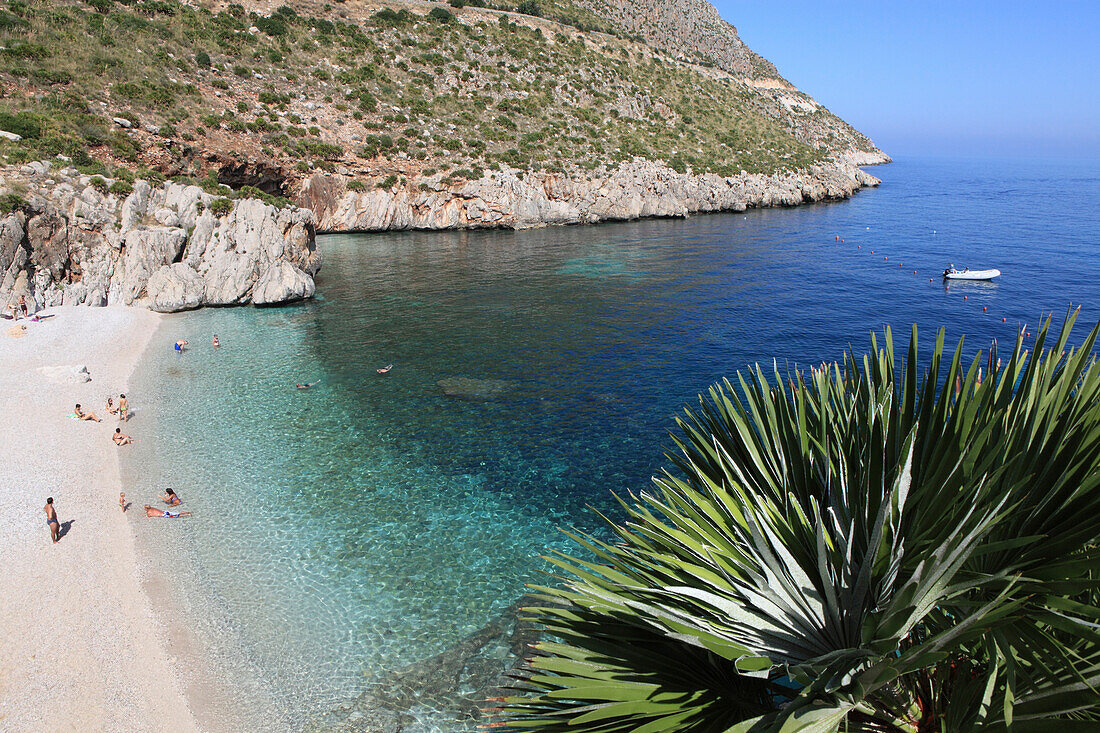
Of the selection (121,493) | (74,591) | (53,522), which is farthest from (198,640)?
(121,493)

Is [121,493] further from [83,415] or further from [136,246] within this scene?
[136,246]

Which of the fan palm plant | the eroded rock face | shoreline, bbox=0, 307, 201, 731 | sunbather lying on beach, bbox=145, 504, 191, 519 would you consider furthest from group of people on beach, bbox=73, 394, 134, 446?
the fan palm plant

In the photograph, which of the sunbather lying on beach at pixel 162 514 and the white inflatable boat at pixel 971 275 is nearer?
the sunbather lying on beach at pixel 162 514

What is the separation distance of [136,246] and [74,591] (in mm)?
26678

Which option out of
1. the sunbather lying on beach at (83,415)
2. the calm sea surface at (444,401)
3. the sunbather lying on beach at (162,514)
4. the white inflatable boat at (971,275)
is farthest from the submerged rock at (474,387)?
the white inflatable boat at (971,275)

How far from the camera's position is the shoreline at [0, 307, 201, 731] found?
9883mm

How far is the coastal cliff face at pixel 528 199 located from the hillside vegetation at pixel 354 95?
6.17 feet

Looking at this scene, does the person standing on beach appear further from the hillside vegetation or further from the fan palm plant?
the hillside vegetation

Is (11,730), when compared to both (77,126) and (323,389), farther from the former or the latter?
(77,126)

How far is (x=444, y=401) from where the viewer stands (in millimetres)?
22109

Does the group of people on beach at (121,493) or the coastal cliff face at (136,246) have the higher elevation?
the coastal cliff face at (136,246)

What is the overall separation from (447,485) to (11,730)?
373 inches

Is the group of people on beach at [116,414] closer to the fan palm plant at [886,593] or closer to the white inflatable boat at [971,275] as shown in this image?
the fan palm plant at [886,593]

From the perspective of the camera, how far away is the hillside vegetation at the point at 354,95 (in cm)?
4310
